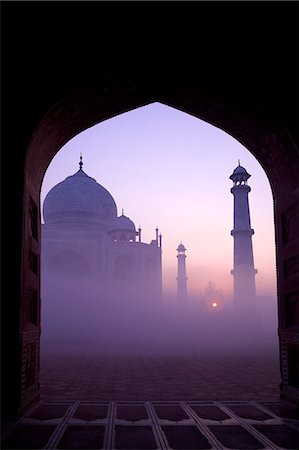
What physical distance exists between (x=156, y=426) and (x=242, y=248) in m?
17.7

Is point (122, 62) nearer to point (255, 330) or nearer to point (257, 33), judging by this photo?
point (257, 33)

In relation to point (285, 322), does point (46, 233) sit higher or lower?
higher

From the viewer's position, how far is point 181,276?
117 feet

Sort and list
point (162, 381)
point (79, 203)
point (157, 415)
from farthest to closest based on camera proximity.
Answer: point (79, 203)
point (162, 381)
point (157, 415)

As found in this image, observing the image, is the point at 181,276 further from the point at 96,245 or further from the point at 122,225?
the point at 96,245

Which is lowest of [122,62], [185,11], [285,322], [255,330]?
[255,330]

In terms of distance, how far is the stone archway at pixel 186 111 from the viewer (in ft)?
15.3

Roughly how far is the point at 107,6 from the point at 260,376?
5772 millimetres

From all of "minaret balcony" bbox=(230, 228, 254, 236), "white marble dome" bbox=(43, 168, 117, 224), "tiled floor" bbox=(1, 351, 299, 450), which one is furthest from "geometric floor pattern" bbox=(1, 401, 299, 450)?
"white marble dome" bbox=(43, 168, 117, 224)

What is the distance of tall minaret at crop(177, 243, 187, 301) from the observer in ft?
112

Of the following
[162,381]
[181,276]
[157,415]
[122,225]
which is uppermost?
[122,225]

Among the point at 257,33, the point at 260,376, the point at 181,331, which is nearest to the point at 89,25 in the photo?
the point at 257,33

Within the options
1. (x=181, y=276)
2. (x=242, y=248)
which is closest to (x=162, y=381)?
(x=242, y=248)

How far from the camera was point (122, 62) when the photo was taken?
186 inches
